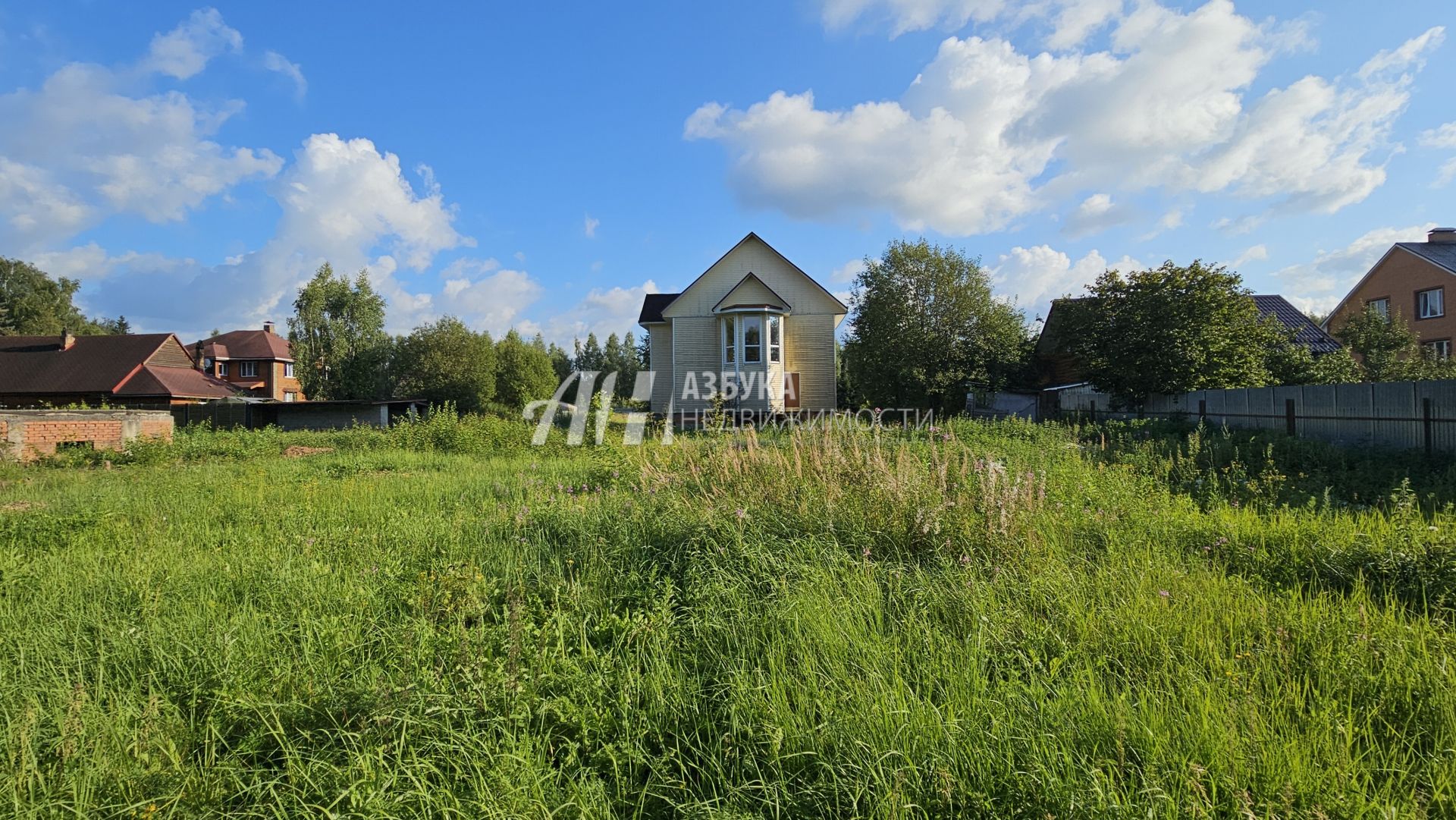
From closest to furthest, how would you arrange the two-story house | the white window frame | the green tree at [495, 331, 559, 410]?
the white window frame < the two-story house < the green tree at [495, 331, 559, 410]

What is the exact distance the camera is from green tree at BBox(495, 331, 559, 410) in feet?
129

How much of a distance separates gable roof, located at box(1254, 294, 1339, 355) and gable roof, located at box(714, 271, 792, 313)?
17.8m

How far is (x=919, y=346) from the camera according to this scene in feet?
77.0

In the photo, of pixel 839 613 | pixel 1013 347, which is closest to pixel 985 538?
pixel 839 613

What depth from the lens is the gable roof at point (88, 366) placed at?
3106cm

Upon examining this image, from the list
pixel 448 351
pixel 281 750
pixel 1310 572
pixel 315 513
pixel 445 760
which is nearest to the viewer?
pixel 445 760

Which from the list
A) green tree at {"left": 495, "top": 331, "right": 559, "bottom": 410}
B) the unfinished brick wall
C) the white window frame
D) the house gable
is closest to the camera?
the unfinished brick wall

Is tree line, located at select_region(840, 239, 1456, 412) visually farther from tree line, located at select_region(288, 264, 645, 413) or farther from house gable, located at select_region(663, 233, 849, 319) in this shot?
tree line, located at select_region(288, 264, 645, 413)

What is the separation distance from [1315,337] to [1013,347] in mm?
12281

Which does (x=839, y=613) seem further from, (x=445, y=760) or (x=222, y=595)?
(x=222, y=595)

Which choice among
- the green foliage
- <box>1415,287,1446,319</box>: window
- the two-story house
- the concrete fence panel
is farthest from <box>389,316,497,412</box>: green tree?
<box>1415,287,1446,319</box>: window

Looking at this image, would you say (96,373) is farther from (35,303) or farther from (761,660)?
(761,660)

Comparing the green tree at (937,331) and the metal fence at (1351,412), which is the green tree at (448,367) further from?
the metal fence at (1351,412)

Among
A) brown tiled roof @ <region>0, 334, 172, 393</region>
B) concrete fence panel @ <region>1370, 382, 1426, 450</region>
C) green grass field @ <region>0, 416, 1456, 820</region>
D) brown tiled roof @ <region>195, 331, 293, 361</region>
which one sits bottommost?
green grass field @ <region>0, 416, 1456, 820</region>
